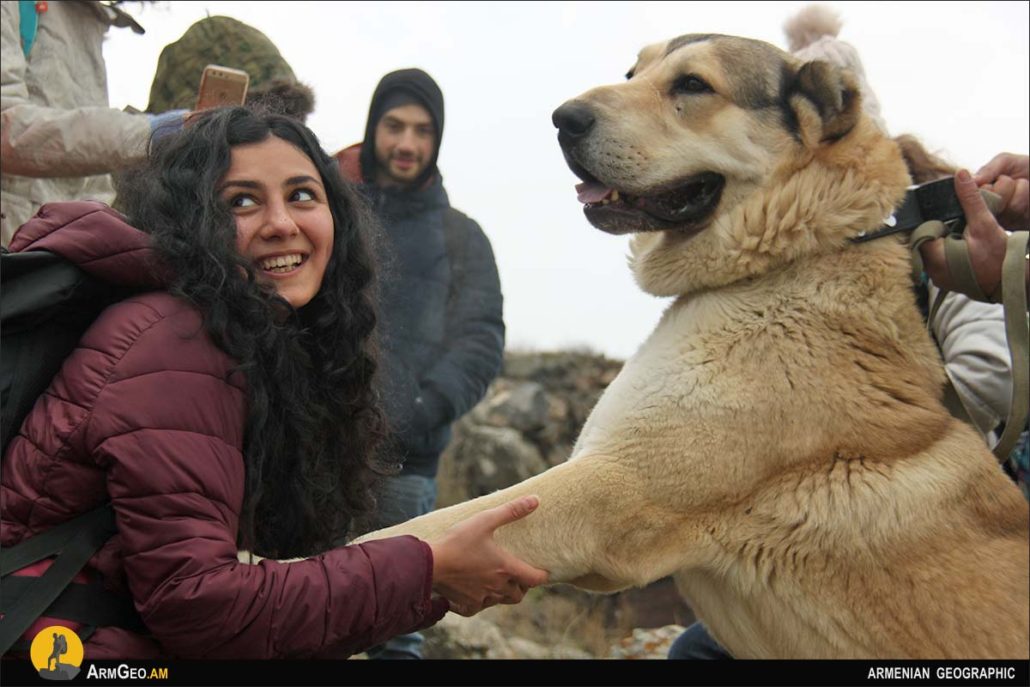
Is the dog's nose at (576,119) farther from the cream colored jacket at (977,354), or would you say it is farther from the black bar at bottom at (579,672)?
the black bar at bottom at (579,672)

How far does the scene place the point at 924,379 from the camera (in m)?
2.64

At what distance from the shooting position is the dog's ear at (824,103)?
111 inches

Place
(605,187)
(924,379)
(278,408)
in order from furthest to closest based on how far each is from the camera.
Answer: (605,187) < (924,379) < (278,408)

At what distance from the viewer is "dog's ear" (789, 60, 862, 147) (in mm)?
2822

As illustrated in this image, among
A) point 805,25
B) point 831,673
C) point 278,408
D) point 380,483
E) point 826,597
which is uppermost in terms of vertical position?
point 805,25

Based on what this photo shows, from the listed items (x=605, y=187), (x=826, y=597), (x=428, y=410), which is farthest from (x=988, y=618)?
(x=428, y=410)

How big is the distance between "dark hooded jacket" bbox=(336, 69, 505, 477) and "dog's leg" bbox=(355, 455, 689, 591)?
1.49 metres

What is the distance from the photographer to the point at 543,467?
28.7ft

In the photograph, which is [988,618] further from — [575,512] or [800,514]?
[575,512]

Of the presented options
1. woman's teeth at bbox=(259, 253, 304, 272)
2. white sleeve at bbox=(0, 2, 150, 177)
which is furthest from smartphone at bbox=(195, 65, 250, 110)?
woman's teeth at bbox=(259, 253, 304, 272)

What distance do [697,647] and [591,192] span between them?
1.56m

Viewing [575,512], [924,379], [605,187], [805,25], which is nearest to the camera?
[575,512]

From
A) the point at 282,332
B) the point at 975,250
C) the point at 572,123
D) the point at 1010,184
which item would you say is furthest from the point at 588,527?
the point at 1010,184

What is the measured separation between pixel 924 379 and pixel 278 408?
5.78 ft
